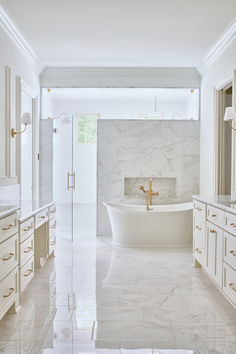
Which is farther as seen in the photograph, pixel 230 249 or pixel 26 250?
pixel 26 250

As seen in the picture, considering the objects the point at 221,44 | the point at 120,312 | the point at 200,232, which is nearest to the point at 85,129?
the point at 221,44

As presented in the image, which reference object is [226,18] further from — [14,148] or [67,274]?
[67,274]

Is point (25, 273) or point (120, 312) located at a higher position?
point (25, 273)

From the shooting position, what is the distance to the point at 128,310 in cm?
318

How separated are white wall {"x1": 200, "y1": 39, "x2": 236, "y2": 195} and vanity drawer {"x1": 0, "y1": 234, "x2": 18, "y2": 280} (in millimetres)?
3188

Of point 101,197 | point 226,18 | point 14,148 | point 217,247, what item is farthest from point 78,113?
point 217,247

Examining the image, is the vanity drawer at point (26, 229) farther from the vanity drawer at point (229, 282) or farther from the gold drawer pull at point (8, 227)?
the vanity drawer at point (229, 282)

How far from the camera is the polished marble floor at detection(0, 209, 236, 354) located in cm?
255

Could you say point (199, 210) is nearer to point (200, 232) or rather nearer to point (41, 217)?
point (200, 232)

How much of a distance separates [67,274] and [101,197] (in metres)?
2.56

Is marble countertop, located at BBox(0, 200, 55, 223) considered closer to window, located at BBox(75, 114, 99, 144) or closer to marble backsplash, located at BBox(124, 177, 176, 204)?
marble backsplash, located at BBox(124, 177, 176, 204)

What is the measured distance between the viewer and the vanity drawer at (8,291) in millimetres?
2719

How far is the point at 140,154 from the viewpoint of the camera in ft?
22.3

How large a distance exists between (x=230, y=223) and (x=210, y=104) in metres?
3.17
